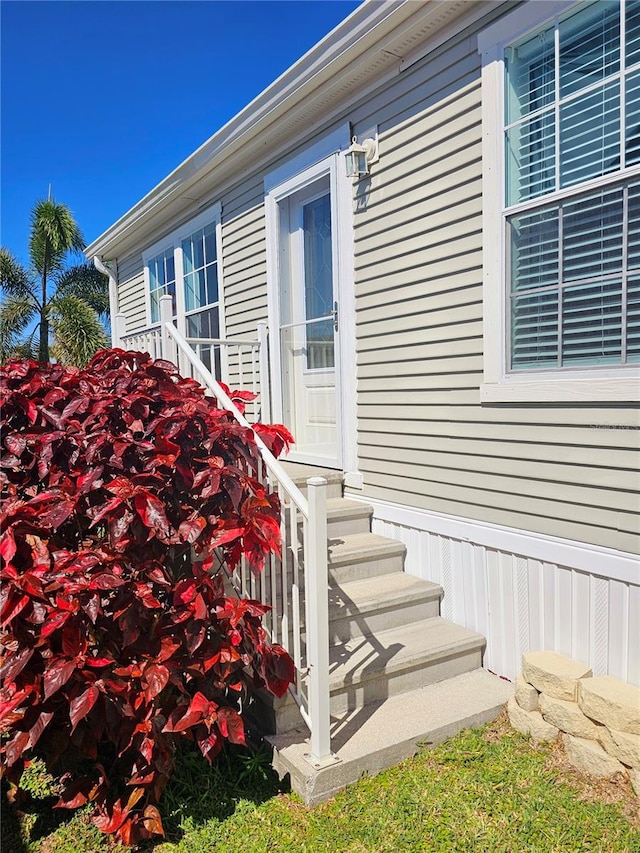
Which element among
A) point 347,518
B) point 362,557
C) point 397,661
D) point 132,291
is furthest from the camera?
point 132,291

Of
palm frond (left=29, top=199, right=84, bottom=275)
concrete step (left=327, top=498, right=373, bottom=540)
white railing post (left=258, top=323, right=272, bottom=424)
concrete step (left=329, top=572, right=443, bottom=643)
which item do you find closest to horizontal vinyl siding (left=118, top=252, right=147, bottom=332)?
white railing post (left=258, top=323, right=272, bottom=424)

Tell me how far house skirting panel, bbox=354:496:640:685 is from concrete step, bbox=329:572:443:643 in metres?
0.11

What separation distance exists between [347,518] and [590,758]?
1980mm

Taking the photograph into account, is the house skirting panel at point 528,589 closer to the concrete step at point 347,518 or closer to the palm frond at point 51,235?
the concrete step at point 347,518

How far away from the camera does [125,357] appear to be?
9.84 feet

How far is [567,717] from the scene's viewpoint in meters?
2.57

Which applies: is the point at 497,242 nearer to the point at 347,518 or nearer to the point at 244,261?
the point at 347,518

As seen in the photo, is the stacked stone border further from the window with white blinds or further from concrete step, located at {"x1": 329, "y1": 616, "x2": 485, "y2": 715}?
the window with white blinds

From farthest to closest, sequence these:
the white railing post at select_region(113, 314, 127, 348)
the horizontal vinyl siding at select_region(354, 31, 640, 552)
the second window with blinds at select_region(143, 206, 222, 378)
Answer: the second window with blinds at select_region(143, 206, 222, 378), the white railing post at select_region(113, 314, 127, 348), the horizontal vinyl siding at select_region(354, 31, 640, 552)

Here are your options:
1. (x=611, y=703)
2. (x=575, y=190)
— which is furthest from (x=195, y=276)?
(x=611, y=703)

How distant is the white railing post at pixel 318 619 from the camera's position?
2438 millimetres

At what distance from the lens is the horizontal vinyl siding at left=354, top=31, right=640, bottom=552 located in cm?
280

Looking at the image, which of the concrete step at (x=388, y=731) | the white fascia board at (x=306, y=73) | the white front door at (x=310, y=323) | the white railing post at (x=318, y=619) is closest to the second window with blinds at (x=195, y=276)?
the white fascia board at (x=306, y=73)

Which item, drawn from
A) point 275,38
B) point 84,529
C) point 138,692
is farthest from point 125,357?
point 275,38
